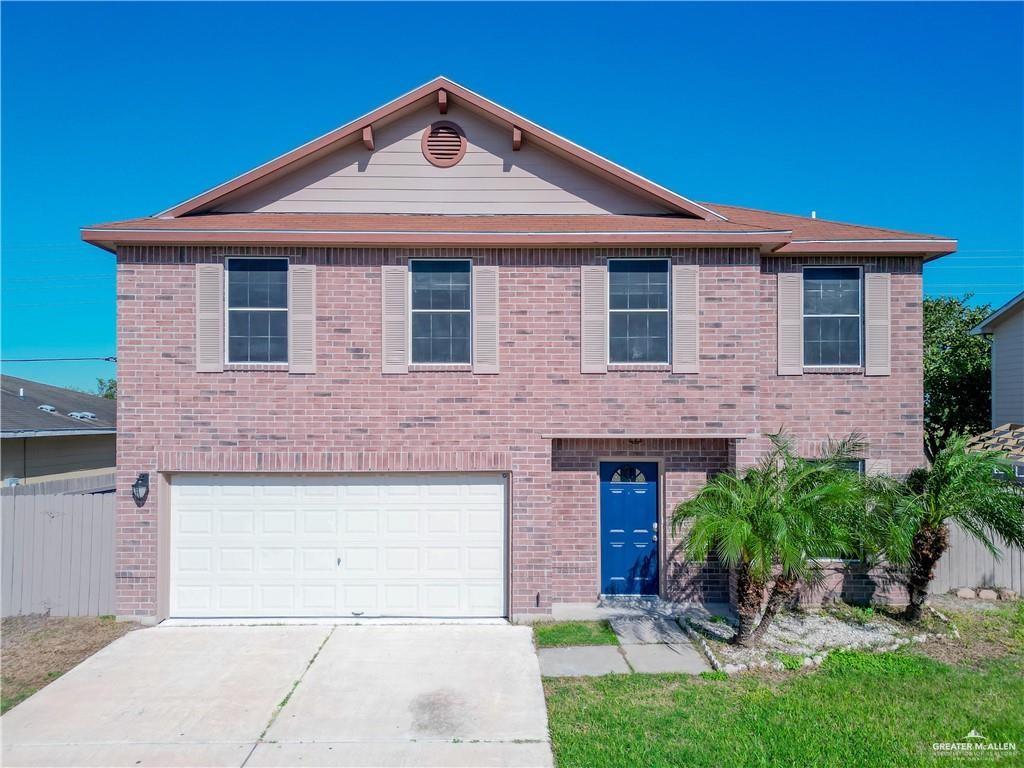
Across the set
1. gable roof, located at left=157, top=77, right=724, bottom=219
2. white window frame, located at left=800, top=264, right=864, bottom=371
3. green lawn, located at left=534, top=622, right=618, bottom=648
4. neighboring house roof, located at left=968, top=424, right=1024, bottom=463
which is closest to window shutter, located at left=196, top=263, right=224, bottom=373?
gable roof, located at left=157, top=77, right=724, bottom=219

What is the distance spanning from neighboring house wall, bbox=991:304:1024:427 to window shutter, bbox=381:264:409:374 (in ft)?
47.5

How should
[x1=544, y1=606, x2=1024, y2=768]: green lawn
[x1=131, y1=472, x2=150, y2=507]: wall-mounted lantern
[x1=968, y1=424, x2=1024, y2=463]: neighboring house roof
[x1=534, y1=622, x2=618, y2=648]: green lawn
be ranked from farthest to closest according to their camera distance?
1. [x1=968, y1=424, x2=1024, y2=463]: neighboring house roof
2. [x1=131, y1=472, x2=150, y2=507]: wall-mounted lantern
3. [x1=534, y1=622, x2=618, y2=648]: green lawn
4. [x1=544, y1=606, x2=1024, y2=768]: green lawn

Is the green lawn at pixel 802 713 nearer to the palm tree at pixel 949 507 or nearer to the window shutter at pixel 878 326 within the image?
the palm tree at pixel 949 507

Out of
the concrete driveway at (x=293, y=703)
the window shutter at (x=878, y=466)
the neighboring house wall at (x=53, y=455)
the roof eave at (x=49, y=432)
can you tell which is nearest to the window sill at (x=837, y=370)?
the window shutter at (x=878, y=466)

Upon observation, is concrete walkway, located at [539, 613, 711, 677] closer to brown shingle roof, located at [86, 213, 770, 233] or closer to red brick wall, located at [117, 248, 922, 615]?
red brick wall, located at [117, 248, 922, 615]

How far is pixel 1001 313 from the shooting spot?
1498 centimetres

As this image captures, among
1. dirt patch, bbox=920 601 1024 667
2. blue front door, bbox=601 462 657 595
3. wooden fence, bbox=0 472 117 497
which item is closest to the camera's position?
dirt patch, bbox=920 601 1024 667

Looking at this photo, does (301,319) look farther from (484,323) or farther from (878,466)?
(878,466)

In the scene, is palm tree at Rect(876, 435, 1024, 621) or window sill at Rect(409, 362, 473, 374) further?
window sill at Rect(409, 362, 473, 374)

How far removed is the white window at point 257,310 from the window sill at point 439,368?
1894mm

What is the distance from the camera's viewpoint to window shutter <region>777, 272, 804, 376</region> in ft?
31.0

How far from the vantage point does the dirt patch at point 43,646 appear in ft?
22.4

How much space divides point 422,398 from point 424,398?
0.09 ft

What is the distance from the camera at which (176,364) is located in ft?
28.8
